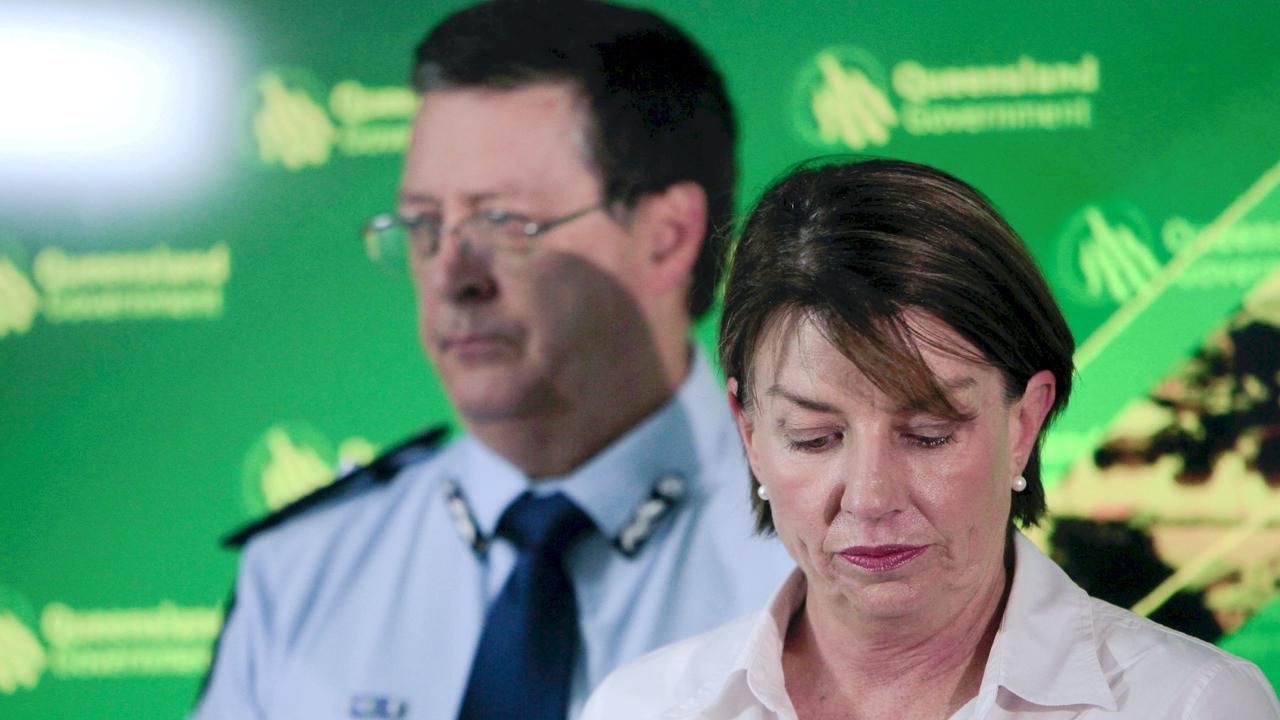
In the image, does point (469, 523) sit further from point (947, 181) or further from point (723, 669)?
point (947, 181)

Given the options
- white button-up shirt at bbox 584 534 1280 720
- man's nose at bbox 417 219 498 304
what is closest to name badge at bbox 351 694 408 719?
man's nose at bbox 417 219 498 304

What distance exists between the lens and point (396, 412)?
2.43 meters

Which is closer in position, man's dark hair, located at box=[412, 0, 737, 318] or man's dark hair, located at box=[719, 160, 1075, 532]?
man's dark hair, located at box=[719, 160, 1075, 532]

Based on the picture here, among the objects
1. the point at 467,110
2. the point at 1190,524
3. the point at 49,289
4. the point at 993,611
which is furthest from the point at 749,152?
the point at 49,289

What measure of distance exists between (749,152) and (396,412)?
Answer: 76cm

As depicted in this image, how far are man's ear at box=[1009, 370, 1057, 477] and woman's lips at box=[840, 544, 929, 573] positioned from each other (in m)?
0.14

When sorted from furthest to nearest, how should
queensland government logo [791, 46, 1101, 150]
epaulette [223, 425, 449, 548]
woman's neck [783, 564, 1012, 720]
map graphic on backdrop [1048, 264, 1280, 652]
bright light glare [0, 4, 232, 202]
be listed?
bright light glare [0, 4, 232, 202], epaulette [223, 425, 449, 548], queensland government logo [791, 46, 1101, 150], map graphic on backdrop [1048, 264, 1280, 652], woman's neck [783, 564, 1012, 720]

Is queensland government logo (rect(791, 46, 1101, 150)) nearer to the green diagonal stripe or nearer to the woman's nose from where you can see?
the green diagonal stripe

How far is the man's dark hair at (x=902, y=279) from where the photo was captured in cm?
133

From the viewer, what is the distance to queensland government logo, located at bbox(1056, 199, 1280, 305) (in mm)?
2113

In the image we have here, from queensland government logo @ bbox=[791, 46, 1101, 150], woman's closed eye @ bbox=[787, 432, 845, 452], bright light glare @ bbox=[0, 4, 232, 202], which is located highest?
bright light glare @ bbox=[0, 4, 232, 202]

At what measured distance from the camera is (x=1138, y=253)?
2160 millimetres

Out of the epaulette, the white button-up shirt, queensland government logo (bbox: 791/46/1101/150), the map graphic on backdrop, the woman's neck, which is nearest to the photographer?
the white button-up shirt

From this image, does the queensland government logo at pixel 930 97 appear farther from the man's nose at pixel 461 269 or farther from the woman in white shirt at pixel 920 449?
the woman in white shirt at pixel 920 449
